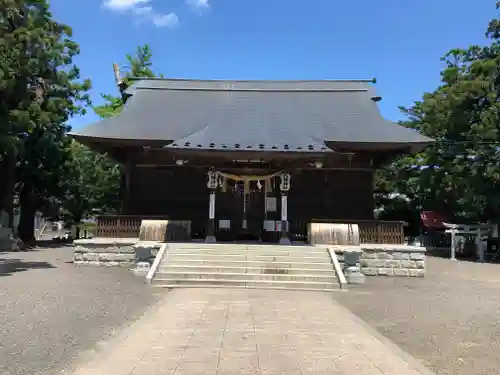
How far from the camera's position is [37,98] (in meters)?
23.2

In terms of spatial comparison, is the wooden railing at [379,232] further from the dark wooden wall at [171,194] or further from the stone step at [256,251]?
the dark wooden wall at [171,194]

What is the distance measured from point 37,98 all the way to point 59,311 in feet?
60.1

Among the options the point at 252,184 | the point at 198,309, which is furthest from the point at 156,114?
the point at 198,309

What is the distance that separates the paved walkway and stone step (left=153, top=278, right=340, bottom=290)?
2.54 metres

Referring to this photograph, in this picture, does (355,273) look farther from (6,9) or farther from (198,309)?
(6,9)

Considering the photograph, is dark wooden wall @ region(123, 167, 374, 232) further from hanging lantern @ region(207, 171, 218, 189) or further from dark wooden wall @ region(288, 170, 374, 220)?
hanging lantern @ region(207, 171, 218, 189)

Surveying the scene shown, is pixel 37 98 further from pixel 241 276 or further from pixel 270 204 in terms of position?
pixel 241 276

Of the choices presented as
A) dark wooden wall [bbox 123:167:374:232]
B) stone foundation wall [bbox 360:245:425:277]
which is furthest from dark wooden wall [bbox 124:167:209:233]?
stone foundation wall [bbox 360:245:425:277]

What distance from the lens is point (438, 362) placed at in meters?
5.39

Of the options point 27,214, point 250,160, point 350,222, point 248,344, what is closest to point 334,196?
point 350,222

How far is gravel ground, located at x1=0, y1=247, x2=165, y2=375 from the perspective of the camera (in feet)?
17.2

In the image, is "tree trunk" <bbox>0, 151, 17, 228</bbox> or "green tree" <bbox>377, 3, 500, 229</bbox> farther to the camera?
"tree trunk" <bbox>0, 151, 17, 228</bbox>

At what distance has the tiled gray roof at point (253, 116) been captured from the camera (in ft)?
51.5

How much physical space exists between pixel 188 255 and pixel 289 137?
18.9ft
